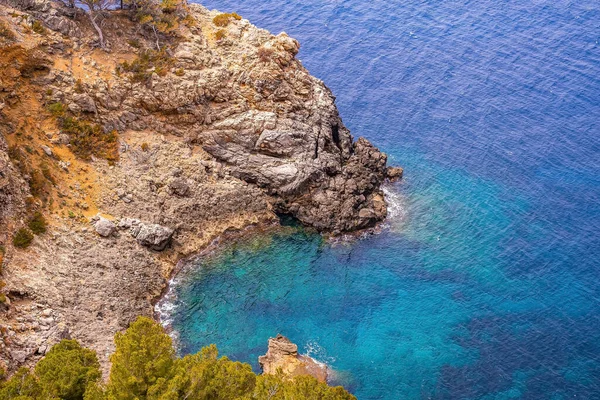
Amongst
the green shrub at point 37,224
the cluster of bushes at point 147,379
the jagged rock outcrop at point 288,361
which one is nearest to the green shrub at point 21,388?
the cluster of bushes at point 147,379

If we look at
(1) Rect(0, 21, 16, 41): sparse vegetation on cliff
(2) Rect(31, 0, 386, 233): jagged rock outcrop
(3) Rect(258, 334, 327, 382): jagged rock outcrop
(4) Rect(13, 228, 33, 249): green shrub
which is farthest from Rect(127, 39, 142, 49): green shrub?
(3) Rect(258, 334, 327, 382): jagged rock outcrop

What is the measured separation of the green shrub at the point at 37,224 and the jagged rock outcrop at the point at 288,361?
25.9 meters

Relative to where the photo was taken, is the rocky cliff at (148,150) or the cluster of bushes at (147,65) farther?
the cluster of bushes at (147,65)

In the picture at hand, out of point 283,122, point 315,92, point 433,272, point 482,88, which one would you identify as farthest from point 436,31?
point 433,272

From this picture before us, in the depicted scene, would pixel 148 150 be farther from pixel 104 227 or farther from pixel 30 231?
pixel 30 231

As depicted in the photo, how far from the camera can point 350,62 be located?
11019cm

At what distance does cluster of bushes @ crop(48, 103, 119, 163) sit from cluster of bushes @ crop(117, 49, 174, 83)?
8007 mm

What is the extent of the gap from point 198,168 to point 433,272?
1234 inches

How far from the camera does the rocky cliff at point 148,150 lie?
65375 mm

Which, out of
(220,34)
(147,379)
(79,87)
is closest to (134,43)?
(79,87)

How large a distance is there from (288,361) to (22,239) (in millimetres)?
28596

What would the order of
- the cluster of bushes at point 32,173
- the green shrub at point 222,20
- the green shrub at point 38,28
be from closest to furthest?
the cluster of bushes at point 32,173
the green shrub at point 38,28
the green shrub at point 222,20

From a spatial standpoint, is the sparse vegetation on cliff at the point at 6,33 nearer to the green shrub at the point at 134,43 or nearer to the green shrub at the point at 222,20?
the green shrub at the point at 134,43

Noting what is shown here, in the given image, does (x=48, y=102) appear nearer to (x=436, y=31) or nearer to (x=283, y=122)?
(x=283, y=122)
